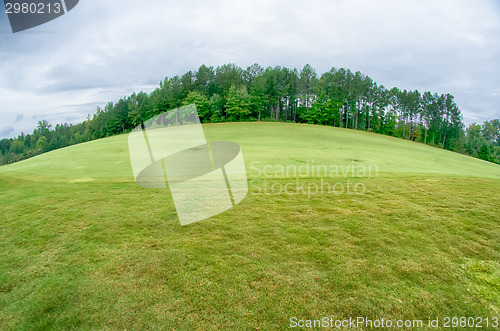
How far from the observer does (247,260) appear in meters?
4.78

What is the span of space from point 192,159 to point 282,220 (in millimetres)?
9365

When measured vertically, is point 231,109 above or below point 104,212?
above

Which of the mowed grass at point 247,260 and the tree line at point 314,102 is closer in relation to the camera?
the mowed grass at point 247,260

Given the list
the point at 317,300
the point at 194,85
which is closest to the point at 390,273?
the point at 317,300

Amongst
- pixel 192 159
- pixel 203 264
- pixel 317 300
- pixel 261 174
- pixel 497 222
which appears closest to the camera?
pixel 317 300

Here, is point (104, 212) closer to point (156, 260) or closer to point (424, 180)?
point (156, 260)

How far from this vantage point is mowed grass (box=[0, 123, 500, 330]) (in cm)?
366

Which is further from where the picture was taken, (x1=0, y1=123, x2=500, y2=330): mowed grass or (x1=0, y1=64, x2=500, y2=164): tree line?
(x1=0, y1=64, x2=500, y2=164): tree line

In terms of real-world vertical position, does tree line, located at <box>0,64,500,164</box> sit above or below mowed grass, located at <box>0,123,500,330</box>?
above

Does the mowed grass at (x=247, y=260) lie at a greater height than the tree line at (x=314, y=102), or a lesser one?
lesser

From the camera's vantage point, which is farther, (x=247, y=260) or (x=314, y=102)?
(x=314, y=102)

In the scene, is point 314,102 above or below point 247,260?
above

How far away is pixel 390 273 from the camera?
438 centimetres

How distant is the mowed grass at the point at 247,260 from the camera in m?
3.66
